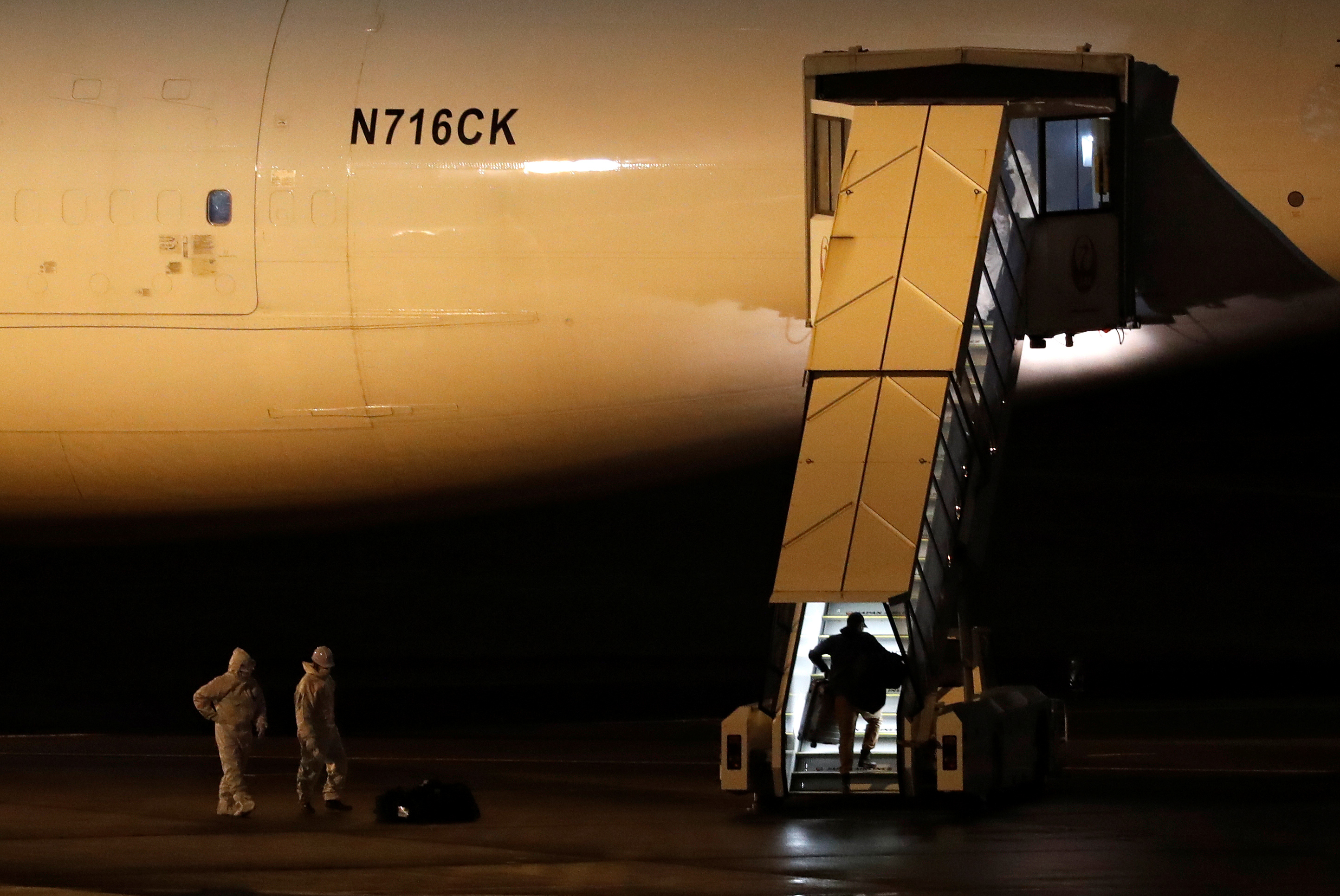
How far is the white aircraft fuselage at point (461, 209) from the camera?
612 inches

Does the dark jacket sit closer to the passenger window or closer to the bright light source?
the bright light source

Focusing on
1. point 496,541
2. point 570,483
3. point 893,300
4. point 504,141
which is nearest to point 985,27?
point 893,300

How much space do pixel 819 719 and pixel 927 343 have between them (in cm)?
279

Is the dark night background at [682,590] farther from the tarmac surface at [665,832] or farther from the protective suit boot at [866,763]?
the protective suit boot at [866,763]

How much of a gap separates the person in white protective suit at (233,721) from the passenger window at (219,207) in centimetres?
399

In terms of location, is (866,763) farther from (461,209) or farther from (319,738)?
(461,209)

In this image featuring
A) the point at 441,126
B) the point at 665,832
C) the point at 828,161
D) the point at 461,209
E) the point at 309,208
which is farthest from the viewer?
Result: the point at 309,208

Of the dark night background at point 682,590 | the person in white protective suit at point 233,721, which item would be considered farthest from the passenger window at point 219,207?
the person in white protective suit at point 233,721

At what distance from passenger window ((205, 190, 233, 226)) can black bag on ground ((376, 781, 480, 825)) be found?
209 inches

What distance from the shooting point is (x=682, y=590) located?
21250 mm

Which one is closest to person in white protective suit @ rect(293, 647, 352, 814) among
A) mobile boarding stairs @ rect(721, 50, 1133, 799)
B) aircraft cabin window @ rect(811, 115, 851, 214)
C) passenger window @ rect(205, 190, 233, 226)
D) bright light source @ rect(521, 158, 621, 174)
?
mobile boarding stairs @ rect(721, 50, 1133, 799)

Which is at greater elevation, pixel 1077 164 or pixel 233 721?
pixel 1077 164

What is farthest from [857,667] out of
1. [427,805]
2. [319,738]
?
[319,738]

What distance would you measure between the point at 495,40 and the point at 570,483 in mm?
3876
